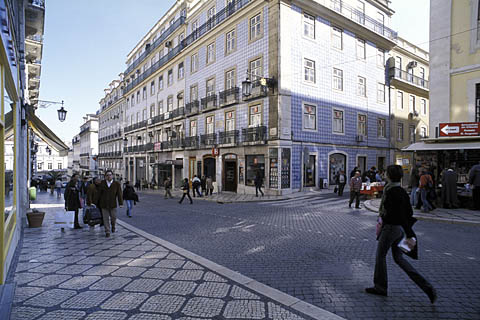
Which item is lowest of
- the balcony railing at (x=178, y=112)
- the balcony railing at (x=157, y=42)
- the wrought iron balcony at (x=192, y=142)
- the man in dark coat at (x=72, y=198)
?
the man in dark coat at (x=72, y=198)

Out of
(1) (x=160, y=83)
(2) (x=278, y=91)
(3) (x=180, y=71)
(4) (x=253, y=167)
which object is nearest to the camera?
(2) (x=278, y=91)

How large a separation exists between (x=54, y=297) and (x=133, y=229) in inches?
189

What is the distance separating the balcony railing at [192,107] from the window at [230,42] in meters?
5.78

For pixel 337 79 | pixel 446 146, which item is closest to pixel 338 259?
pixel 446 146

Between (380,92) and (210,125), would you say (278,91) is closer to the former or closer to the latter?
(210,125)

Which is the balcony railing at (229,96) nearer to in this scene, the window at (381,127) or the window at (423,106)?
the window at (381,127)

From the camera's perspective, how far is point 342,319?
3.26 m

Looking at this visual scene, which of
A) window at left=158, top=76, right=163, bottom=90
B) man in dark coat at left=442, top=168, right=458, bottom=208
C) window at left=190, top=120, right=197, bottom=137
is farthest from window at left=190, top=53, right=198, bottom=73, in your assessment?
man in dark coat at left=442, top=168, right=458, bottom=208

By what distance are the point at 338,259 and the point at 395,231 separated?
1942mm

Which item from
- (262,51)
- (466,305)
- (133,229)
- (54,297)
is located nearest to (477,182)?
(466,305)

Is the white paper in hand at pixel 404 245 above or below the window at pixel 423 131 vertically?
below

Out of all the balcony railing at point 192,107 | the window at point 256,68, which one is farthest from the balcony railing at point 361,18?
the balcony railing at point 192,107

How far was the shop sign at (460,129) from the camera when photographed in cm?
1155

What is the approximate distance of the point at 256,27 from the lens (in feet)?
67.5
